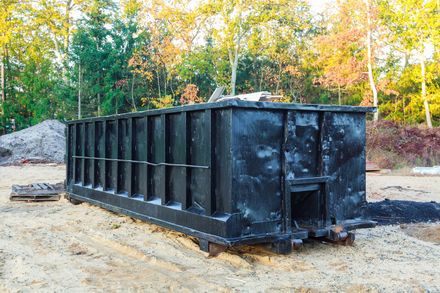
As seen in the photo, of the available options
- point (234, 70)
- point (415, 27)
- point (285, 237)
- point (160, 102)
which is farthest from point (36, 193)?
point (415, 27)

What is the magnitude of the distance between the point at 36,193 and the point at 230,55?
65.8 ft

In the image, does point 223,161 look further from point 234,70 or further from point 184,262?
point 234,70

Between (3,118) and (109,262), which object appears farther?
(3,118)

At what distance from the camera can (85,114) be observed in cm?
3047

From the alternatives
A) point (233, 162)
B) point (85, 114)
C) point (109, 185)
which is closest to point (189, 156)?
point (233, 162)

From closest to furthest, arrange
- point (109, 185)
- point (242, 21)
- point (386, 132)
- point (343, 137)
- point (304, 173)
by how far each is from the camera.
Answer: point (304, 173) < point (343, 137) < point (109, 185) < point (386, 132) < point (242, 21)

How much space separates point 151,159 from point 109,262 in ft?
6.75

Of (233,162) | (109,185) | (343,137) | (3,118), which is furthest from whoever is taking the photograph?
(3,118)

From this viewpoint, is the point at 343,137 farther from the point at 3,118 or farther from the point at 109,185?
the point at 3,118

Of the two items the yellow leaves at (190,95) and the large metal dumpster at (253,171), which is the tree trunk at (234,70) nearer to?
the yellow leaves at (190,95)

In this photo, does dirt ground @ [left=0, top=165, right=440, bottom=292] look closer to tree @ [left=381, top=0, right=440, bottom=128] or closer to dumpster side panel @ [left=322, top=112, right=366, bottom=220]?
dumpster side panel @ [left=322, top=112, right=366, bottom=220]

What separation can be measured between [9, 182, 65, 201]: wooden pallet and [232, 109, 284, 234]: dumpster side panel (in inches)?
295

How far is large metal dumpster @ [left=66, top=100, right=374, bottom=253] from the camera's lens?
17.5ft

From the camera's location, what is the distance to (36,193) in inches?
444
